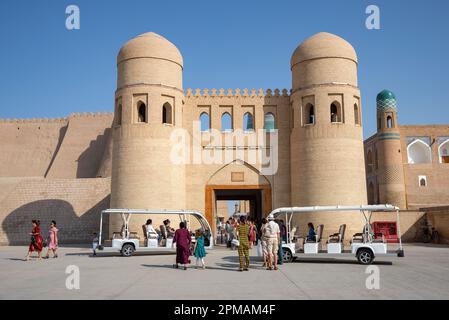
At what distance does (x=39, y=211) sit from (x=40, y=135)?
87.7 ft

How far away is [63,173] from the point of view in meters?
46.8

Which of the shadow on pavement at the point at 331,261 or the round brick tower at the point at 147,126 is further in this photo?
the round brick tower at the point at 147,126

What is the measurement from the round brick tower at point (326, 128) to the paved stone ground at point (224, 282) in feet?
28.2

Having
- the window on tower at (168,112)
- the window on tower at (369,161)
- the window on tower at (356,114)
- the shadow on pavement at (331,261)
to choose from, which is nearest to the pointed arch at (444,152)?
the window on tower at (369,161)

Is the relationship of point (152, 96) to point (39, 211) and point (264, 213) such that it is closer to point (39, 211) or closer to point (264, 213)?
point (264, 213)

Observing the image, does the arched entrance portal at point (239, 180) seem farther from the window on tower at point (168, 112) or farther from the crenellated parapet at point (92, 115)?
the crenellated parapet at point (92, 115)

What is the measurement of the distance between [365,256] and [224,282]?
5.71 m

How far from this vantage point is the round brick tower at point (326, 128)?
71.2 ft

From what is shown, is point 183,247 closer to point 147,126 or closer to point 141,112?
point 147,126

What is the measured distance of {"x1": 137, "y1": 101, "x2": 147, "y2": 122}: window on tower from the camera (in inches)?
889

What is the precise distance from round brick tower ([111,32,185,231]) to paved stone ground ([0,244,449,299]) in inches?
329
